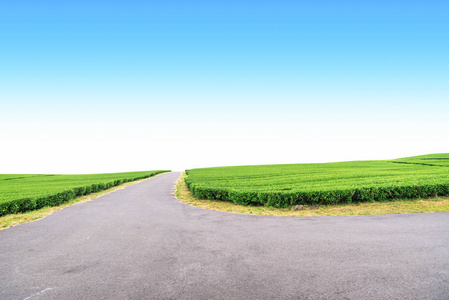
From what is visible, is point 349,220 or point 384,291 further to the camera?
point 349,220

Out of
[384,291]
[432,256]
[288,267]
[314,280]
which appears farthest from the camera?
[432,256]

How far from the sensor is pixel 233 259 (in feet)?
22.5

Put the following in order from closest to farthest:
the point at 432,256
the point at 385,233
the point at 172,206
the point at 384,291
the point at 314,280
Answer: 1. the point at 384,291
2. the point at 314,280
3. the point at 432,256
4. the point at 385,233
5. the point at 172,206

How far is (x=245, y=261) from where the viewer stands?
22.0ft

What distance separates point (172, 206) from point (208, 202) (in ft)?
8.31

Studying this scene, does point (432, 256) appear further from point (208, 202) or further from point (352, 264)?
point (208, 202)

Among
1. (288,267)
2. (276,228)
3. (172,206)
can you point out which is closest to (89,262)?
(288,267)

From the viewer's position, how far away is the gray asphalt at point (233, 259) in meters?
5.26

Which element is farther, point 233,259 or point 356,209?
point 356,209

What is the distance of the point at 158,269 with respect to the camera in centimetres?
634

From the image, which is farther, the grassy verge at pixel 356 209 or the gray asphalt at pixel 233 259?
the grassy verge at pixel 356 209

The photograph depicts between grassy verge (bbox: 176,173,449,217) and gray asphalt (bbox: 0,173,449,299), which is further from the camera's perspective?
grassy verge (bbox: 176,173,449,217)

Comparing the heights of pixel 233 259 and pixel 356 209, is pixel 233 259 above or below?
above

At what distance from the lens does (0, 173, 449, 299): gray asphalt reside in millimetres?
5258
